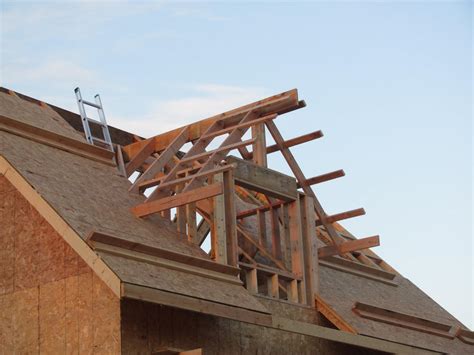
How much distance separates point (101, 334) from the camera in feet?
40.9

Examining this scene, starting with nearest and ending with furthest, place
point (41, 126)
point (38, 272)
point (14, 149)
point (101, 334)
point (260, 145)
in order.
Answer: point (101, 334) < point (38, 272) < point (14, 149) < point (41, 126) < point (260, 145)

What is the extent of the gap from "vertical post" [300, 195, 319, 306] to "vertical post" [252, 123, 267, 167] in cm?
91

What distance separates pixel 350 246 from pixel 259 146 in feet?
7.87

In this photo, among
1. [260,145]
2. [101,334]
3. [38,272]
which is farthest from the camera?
[260,145]

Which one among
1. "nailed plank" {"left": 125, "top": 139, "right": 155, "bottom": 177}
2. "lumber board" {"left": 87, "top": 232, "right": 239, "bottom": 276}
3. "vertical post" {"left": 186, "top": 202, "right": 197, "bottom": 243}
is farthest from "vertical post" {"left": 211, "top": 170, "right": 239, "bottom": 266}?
"nailed plank" {"left": 125, "top": 139, "right": 155, "bottom": 177}

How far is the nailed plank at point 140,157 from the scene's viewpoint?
18.3m

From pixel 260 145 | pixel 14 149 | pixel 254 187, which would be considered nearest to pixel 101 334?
pixel 14 149

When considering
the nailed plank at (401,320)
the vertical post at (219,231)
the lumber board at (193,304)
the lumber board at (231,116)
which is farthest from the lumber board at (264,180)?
the lumber board at (193,304)

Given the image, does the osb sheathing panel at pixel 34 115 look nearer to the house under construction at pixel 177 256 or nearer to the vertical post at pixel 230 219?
the house under construction at pixel 177 256

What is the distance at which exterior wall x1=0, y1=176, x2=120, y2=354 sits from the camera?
12531mm

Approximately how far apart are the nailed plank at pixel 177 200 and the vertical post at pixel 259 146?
2.73m

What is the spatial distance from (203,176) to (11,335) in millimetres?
3578

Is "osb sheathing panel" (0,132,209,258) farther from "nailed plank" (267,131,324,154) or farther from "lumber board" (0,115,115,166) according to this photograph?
"nailed plank" (267,131,324,154)

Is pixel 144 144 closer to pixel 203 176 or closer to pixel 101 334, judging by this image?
pixel 203 176
